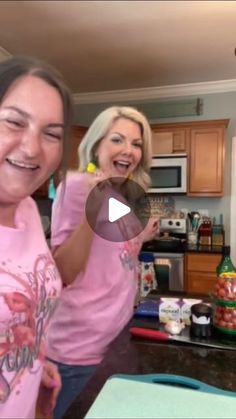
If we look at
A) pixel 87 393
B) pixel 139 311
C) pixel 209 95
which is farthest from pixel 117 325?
pixel 209 95

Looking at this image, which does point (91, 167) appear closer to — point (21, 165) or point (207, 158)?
point (21, 165)

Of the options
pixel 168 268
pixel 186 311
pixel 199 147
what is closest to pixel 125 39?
pixel 199 147

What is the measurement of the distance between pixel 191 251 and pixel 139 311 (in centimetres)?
27

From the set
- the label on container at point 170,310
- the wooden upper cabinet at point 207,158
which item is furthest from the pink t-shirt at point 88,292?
the label on container at point 170,310

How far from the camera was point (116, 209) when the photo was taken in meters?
0.31

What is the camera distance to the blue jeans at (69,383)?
362 mm

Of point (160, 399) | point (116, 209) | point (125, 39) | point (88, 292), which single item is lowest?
point (160, 399)

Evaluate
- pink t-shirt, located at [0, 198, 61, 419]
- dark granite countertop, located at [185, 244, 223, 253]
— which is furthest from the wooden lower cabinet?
pink t-shirt, located at [0, 198, 61, 419]

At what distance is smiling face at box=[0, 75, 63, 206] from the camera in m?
0.23

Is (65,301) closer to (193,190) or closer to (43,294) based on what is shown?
(43,294)

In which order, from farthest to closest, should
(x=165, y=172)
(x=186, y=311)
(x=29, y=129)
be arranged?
(x=186, y=311) → (x=165, y=172) → (x=29, y=129)

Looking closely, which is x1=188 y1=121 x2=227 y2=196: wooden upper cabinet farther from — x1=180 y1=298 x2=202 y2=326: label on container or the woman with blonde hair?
x1=180 y1=298 x2=202 y2=326: label on container

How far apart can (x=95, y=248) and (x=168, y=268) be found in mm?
123
